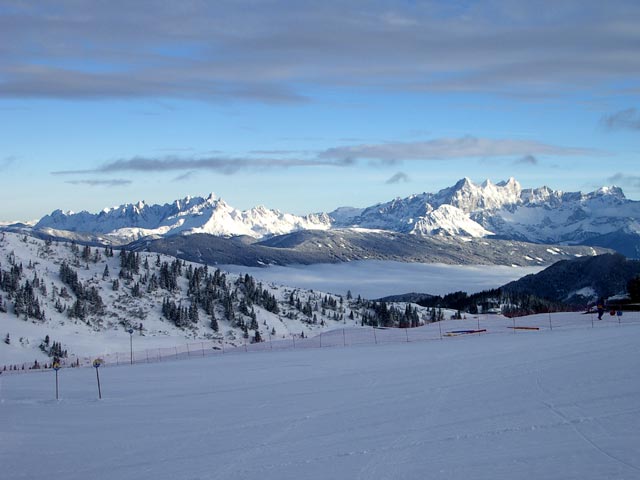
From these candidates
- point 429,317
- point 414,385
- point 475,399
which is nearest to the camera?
point 475,399

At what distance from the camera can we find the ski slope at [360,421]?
47.3 feet

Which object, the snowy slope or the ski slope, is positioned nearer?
the ski slope

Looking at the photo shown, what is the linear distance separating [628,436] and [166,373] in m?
28.3

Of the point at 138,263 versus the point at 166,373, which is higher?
the point at 138,263

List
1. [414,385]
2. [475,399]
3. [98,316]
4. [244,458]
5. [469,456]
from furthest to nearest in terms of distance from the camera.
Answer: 1. [98,316]
2. [414,385]
3. [475,399]
4. [244,458]
5. [469,456]

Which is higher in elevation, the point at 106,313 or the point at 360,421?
the point at 106,313

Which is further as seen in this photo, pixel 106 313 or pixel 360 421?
pixel 106 313

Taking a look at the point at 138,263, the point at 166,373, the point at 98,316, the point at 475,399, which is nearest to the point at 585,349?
the point at 475,399

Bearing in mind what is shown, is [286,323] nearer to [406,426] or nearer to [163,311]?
[163,311]

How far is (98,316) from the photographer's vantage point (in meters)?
98.2

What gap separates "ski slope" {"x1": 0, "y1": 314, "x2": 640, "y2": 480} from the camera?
47.3 feet

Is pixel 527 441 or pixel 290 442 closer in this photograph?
pixel 527 441

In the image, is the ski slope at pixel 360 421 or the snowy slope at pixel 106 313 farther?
the snowy slope at pixel 106 313

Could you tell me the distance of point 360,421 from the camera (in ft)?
63.5
